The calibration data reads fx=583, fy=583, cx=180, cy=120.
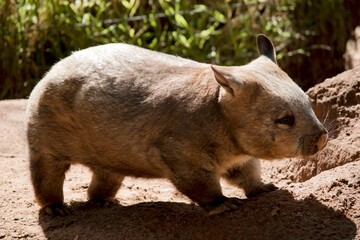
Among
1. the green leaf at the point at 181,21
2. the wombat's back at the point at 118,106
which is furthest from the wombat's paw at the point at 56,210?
the green leaf at the point at 181,21

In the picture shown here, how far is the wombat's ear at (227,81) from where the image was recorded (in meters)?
3.40

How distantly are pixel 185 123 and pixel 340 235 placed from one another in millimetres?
1124

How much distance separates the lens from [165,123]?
12.1ft

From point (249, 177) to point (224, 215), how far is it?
0.46 m

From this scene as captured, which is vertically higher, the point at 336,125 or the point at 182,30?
the point at 336,125

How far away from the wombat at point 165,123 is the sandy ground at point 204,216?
15cm

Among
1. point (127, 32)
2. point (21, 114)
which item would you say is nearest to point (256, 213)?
point (21, 114)

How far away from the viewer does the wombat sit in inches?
138

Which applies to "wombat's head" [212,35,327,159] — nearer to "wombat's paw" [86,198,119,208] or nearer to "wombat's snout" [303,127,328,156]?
"wombat's snout" [303,127,328,156]

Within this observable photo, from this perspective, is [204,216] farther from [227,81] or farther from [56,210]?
[56,210]

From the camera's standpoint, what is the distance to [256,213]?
11.8 feet

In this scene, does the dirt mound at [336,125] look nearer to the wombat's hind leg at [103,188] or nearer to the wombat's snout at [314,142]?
the wombat's snout at [314,142]

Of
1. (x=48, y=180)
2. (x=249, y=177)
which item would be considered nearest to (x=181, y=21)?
(x=48, y=180)

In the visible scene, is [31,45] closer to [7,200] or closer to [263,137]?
[7,200]
